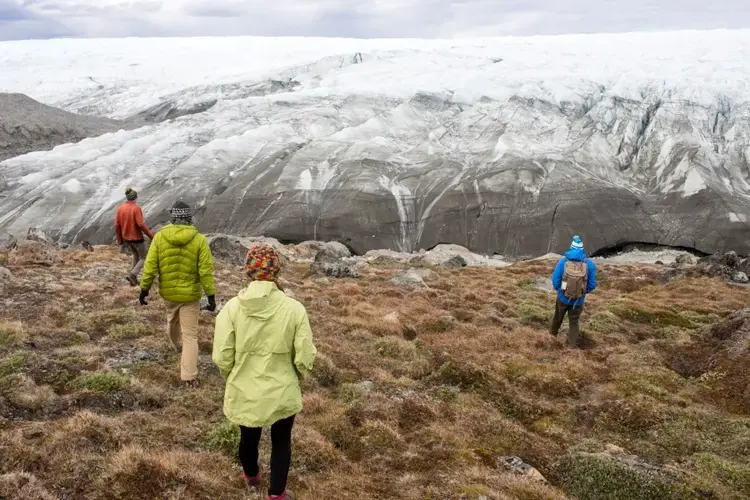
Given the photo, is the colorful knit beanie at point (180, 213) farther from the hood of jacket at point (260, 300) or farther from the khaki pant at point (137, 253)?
the khaki pant at point (137, 253)

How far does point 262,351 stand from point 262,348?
0.03m

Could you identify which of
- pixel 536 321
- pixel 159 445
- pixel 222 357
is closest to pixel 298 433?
pixel 159 445

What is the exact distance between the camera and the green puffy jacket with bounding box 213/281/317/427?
5742mm

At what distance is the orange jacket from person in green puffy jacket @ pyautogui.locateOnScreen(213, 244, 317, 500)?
33.4 ft

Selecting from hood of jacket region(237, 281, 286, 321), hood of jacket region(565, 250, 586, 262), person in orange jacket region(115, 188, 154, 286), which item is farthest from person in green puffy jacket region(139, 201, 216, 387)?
hood of jacket region(565, 250, 586, 262)

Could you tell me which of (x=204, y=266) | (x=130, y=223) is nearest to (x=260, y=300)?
(x=204, y=266)

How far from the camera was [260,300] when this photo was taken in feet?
18.5

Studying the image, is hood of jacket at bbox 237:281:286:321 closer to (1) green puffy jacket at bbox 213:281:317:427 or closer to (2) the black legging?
(1) green puffy jacket at bbox 213:281:317:427

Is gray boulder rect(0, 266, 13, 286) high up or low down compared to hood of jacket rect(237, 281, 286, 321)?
down

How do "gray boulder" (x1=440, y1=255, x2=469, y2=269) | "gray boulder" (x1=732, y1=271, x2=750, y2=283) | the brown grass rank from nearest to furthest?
the brown grass, "gray boulder" (x1=732, y1=271, x2=750, y2=283), "gray boulder" (x1=440, y1=255, x2=469, y2=269)

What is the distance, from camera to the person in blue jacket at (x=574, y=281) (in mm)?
14945

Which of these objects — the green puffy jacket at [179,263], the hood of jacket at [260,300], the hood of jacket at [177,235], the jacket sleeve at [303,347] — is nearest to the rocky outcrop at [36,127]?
the green puffy jacket at [179,263]

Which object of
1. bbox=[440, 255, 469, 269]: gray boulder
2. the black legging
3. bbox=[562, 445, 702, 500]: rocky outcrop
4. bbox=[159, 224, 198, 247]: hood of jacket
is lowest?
bbox=[440, 255, 469, 269]: gray boulder

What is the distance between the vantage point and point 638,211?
68.1m
